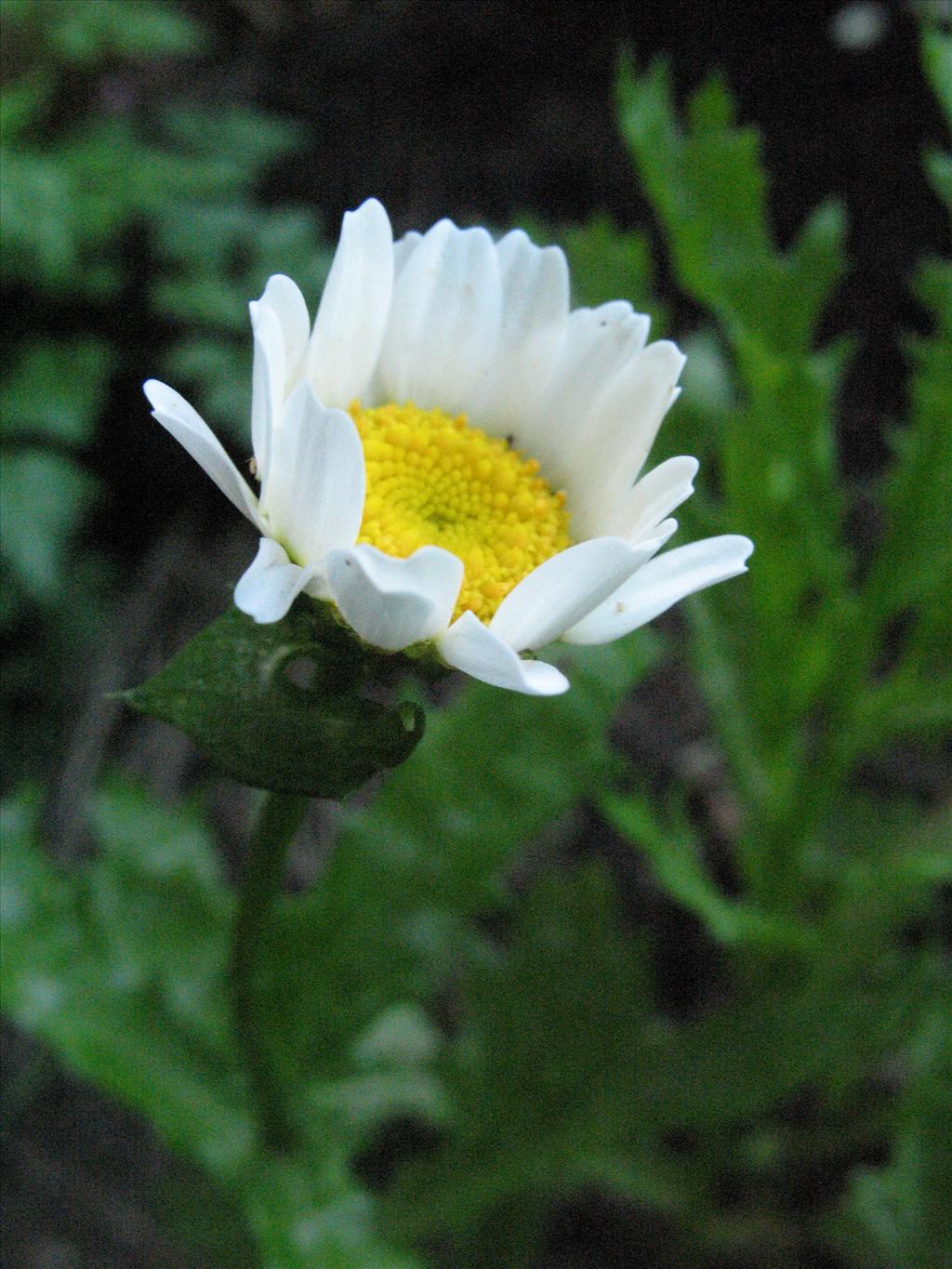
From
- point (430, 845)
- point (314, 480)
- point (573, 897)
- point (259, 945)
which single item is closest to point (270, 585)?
point (314, 480)

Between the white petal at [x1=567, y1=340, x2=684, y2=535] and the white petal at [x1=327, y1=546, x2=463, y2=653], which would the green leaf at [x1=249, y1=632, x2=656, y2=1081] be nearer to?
the white petal at [x1=567, y1=340, x2=684, y2=535]

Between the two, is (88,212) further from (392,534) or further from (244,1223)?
(244,1223)

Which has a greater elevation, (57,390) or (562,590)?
(57,390)

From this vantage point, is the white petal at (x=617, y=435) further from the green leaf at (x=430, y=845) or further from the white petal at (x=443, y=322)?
the green leaf at (x=430, y=845)

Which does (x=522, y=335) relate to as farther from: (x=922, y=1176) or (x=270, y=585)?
A: (x=922, y=1176)

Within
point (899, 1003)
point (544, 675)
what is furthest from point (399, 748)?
point (899, 1003)

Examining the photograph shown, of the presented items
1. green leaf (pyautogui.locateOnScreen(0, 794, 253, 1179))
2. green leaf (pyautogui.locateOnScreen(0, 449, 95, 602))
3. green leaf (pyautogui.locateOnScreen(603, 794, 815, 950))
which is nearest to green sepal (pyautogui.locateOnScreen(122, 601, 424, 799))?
green leaf (pyautogui.locateOnScreen(0, 794, 253, 1179))
